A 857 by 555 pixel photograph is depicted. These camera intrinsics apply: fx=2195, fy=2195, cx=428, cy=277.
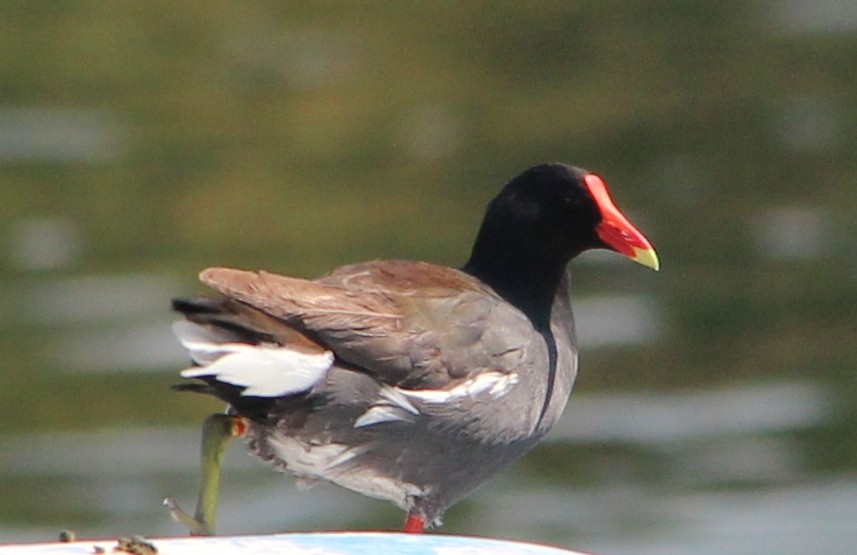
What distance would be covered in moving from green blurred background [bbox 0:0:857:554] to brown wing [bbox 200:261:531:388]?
5013 mm

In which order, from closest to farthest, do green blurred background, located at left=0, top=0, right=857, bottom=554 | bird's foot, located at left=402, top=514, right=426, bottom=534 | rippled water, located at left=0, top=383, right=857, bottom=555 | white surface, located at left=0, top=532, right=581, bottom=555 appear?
white surface, located at left=0, top=532, right=581, bottom=555
bird's foot, located at left=402, top=514, right=426, bottom=534
rippled water, located at left=0, top=383, right=857, bottom=555
green blurred background, located at left=0, top=0, right=857, bottom=554

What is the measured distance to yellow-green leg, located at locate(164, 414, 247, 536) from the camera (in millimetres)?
5520

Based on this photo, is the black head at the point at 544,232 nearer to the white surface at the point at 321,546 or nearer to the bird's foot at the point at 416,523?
A: the bird's foot at the point at 416,523

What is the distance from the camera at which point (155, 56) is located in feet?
59.5

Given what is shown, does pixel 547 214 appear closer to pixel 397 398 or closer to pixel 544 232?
pixel 544 232

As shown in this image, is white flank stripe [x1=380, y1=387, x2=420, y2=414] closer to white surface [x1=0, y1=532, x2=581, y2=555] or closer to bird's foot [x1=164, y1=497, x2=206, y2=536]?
bird's foot [x1=164, y1=497, x2=206, y2=536]

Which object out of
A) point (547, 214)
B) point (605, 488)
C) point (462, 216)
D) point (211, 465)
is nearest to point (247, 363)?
point (211, 465)

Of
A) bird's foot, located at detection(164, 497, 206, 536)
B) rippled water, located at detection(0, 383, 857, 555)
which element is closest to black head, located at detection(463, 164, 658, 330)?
bird's foot, located at detection(164, 497, 206, 536)

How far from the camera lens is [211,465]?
5.55m

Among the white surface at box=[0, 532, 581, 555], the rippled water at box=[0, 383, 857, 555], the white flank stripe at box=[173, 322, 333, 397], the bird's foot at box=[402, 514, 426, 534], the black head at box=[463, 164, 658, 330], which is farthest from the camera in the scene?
the rippled water at box=[0, 383, 857, 555]

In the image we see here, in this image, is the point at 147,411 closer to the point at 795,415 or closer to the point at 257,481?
the point at 257,481

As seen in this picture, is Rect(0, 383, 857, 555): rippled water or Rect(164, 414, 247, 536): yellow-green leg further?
Rect(0, 383, 857, 555): rippled water

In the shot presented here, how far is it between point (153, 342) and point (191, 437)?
39.7 inches

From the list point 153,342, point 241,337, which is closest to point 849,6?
point 153,342
